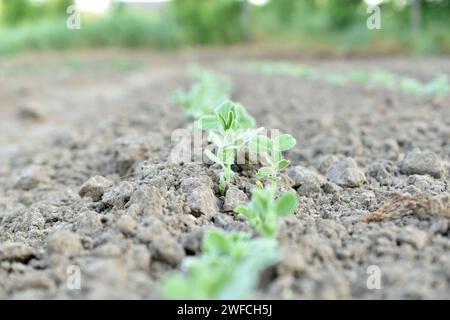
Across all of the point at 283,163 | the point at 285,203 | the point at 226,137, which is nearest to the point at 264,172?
the point at 283,163

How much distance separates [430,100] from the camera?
535cm

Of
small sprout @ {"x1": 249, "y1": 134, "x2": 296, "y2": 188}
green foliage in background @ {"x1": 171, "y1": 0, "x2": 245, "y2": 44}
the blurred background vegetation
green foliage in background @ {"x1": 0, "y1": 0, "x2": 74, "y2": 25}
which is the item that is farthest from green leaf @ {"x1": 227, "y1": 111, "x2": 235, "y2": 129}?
green foliage in background @ {"x1": 0, "y1": 0, "x2": 74, "y2": 25}

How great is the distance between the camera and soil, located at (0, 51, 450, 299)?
153 centimetres

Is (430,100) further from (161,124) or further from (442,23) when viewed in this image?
(442,23)

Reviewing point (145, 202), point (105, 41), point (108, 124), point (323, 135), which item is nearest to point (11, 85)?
point (108, 124)

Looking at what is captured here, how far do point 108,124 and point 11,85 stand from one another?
7762 millimetres

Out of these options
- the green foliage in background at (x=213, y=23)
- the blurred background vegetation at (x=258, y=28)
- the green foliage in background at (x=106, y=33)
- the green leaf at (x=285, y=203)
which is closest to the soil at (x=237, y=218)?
the green leaf at (x=285, y=203)

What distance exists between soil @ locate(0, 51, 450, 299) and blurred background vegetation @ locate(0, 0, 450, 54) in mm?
16487

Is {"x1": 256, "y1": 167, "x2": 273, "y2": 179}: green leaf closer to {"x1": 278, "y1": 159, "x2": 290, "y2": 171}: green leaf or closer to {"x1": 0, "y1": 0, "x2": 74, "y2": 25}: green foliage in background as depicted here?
{"x1": 278, "y1": 159, "x2": 290, "y2": 171}: green leaf

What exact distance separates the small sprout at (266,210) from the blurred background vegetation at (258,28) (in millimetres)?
18480

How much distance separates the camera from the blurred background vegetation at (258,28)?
70.2 feet

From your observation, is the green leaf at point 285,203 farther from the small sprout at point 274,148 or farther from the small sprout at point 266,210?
the small sprout at point 274,148

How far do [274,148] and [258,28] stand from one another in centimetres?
2445
